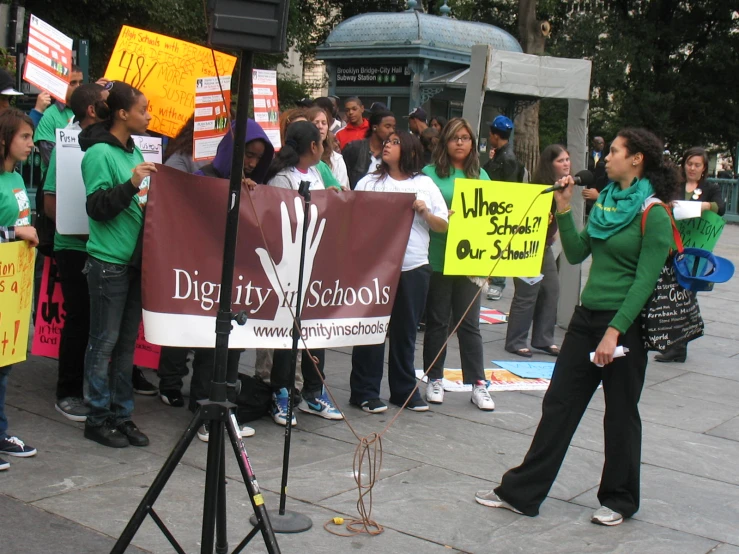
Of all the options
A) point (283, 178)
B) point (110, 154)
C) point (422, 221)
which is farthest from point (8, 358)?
point (422, 221)

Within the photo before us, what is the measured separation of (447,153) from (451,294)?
100 centimetres

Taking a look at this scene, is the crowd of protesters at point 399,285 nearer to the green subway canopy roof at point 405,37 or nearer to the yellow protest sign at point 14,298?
the yellow protest sign at point 14,298

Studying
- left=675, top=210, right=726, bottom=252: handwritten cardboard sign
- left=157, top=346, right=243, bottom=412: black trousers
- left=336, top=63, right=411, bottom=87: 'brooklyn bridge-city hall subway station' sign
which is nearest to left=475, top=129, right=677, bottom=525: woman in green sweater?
left=157, top=346, right=243, bottom=412: black trousers

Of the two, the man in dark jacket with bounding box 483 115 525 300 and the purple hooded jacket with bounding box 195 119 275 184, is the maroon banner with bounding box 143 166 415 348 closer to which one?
the purple hooded jacket with bounding box 195 119 275 184

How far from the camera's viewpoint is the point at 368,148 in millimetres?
9125

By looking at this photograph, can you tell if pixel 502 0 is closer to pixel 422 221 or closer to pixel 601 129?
pixel 601 129

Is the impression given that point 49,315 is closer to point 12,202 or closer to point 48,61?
point 12,202

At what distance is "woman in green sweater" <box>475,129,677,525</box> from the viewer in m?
4.57

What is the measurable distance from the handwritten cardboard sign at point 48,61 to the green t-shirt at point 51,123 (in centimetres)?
16

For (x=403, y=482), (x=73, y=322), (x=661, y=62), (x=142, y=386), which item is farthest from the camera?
(x=661, y=62)

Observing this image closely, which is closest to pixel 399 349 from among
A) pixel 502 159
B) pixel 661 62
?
pixel 502 159

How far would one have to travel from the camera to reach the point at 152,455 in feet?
17.8

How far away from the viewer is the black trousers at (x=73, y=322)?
593 centimetres

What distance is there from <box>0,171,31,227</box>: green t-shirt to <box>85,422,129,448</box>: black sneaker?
4.05ft
